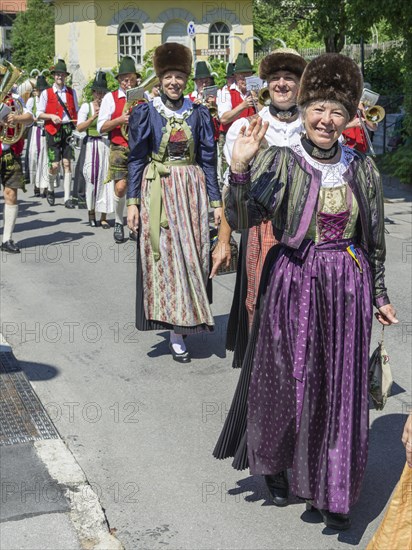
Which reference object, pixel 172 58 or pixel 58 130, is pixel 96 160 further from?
pixel 172 58

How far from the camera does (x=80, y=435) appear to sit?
18.6ft

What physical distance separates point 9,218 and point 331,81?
22.4 feet

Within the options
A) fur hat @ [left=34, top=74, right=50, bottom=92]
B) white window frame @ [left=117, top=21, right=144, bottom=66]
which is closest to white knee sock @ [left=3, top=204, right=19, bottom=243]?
fur hat @ [left=34, top=74, right=50, bottom=92]

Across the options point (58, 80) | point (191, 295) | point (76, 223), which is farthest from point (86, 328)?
point (58, 80)

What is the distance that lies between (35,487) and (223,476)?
36.3 inches

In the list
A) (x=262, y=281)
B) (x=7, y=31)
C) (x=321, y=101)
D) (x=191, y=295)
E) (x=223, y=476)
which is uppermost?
(x=7, y=31)

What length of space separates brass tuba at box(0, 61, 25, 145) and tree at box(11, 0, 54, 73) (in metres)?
32.5

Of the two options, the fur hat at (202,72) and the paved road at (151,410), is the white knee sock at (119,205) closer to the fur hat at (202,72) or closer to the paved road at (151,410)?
the paved road at (151,410)

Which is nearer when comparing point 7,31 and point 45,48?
point 45,48

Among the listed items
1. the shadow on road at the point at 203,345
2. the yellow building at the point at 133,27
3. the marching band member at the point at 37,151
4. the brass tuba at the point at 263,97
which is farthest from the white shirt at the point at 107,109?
the yellow building at the point at 133,27

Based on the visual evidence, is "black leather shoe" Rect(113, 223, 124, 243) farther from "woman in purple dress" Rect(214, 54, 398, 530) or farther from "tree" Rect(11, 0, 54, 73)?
"tree" Rect(11, 0, 54, 73)

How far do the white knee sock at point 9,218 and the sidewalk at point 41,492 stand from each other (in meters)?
4.65

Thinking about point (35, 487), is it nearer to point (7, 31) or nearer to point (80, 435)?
point (80, 435)

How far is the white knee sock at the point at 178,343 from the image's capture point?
6953mm
